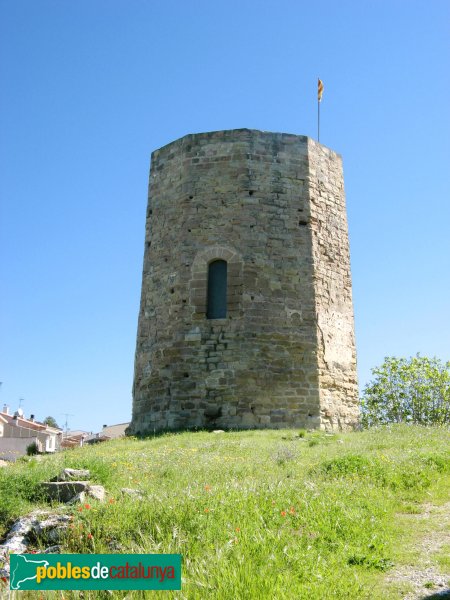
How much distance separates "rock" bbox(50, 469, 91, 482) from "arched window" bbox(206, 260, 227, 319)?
6.70m

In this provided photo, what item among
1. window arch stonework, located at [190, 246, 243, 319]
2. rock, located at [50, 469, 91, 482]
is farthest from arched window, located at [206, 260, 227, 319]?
rock, located at [50, 469, 91, 482]

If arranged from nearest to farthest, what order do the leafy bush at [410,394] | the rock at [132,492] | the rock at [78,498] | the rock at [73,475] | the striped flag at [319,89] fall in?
the rock at [78,498]
the rock at [132,492]
the rock at [73,475]
the striped flag at [319,89]
the leafy bush at [410,394]

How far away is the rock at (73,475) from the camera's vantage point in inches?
273

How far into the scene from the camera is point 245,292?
1337cm

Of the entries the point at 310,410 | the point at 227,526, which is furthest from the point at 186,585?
the point at 310,410

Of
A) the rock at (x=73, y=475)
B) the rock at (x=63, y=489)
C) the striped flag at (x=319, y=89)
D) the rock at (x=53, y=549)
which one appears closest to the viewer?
the rock at (x=53, y=549)

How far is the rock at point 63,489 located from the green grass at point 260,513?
5.6 inches

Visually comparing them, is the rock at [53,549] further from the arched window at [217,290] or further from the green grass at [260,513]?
the arched window at [217,290]

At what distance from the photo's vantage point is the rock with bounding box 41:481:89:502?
21.2ft

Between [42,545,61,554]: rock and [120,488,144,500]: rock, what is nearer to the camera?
[42,545,61,554]: rock

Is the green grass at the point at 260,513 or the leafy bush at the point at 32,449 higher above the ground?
the leafy bush at the point at 32,449

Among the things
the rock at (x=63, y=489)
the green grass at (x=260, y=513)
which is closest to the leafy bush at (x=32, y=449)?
the green grass at (x=260, y=513)

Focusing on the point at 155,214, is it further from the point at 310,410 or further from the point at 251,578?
the point at 251,578

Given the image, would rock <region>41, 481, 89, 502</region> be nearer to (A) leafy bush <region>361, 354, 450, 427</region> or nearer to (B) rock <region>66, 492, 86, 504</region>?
(B) rock <region>66, 492, 86, 504</region>
